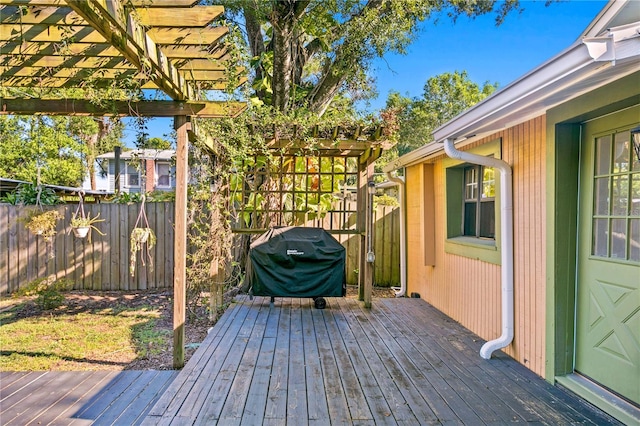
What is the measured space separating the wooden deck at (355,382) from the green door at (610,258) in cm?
32

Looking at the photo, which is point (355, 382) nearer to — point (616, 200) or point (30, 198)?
point (616, 200)

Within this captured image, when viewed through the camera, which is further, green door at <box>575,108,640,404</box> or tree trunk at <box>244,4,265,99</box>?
tree trunk at <box>244,4,265,99</box>

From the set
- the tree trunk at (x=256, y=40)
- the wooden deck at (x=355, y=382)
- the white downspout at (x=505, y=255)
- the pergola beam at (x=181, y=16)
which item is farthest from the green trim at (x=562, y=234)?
the tree trunk at (x=256, y=40)

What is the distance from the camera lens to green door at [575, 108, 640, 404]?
7.69 feet

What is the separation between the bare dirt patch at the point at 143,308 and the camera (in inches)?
161

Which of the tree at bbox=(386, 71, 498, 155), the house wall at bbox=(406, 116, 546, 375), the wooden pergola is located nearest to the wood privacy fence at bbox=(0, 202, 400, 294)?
the wooden pergola

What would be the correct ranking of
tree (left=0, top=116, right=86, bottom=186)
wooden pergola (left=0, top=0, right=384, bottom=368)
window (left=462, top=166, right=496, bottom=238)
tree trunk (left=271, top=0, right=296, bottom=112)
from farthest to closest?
tree (left=0, top=116, right=86, bottom=186), tree trunk (left=271, top=0, right=296, bottom=112), window (left=462, top=166, right=496, bottom=238), wooden pergola (left=0, top=0, right=384, bottom=368)

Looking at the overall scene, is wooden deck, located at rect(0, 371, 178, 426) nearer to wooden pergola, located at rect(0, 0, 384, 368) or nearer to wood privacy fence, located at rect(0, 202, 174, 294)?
wooden pergola, located at rect(0, 0, 384, 368)

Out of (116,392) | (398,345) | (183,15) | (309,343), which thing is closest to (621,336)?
(398,345)

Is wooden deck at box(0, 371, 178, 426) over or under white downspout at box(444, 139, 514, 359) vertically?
under

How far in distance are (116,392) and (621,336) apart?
3.57 meters

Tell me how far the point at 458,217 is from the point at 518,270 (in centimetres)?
173

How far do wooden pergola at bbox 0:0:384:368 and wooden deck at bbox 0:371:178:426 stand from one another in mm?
512

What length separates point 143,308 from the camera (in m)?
6.13
